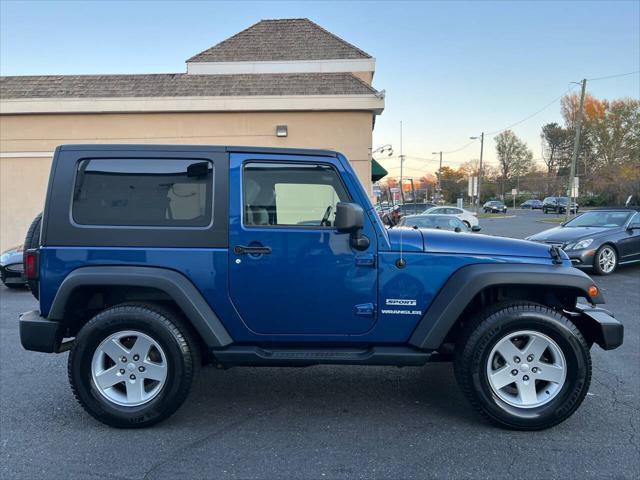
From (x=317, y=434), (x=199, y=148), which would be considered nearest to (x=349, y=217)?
(x=199, y=148)

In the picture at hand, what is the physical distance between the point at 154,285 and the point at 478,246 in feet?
7.53

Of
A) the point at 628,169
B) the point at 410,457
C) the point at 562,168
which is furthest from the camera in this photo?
the point at 562,168

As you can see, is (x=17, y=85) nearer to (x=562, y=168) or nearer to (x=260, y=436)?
(x=260, y=436)

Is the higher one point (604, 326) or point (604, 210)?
point (604, 210)

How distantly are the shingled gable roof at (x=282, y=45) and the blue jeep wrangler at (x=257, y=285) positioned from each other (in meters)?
18.0

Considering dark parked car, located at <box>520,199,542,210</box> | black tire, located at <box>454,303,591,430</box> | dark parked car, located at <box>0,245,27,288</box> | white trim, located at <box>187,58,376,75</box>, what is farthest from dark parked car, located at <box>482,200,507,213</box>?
black tire, located at <box>454,303,591,430</box>

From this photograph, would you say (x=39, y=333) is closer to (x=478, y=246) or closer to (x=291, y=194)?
(x=291, y=194)

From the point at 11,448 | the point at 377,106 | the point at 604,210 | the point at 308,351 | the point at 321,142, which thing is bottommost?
the point at 11,448

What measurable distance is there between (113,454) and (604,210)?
11.0 m

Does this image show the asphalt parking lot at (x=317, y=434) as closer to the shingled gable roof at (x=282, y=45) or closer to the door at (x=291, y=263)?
the door at (x=291, y=263)

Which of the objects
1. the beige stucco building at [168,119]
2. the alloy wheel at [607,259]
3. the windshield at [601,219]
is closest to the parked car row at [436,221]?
the beige stucco building at [168,119]

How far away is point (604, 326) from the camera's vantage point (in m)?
3.35

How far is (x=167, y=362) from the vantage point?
10.7 ft

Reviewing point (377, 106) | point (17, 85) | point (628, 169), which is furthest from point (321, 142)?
point (628, 169)
